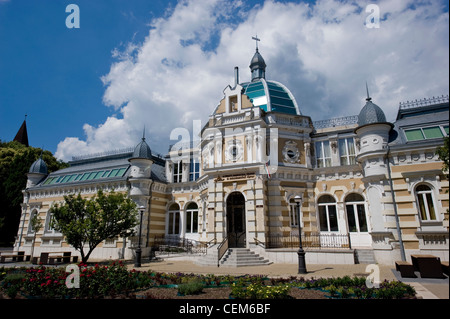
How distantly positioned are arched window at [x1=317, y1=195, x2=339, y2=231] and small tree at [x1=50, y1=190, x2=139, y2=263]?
1418 centimetres

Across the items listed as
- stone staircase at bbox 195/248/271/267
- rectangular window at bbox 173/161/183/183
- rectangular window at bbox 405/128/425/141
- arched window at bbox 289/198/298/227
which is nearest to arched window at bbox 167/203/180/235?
rectangular window at bbox 173/161/183/183

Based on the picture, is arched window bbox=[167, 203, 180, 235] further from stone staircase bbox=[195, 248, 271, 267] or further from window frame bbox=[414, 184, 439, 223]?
window frame bbox=[414, 184, 439, 223]

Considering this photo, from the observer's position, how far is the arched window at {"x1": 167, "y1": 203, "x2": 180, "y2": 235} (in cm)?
2556

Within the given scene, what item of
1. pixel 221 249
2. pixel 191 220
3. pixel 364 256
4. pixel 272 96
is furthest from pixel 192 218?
pixel 364 256

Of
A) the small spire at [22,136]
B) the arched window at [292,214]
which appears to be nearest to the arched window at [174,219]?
the arched window at [292,214]

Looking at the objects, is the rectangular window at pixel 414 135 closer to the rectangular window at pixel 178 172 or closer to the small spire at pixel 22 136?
the rectangular window at pixel 178 172

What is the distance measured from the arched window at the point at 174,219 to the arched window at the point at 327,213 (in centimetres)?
1285

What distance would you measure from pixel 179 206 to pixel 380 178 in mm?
16986

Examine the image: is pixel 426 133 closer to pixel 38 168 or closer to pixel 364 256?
pixel 364 256

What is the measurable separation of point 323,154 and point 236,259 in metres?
11.3

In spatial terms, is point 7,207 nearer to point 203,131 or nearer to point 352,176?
point 203,131

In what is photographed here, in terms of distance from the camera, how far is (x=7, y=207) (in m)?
34.9

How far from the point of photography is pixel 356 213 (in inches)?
774
